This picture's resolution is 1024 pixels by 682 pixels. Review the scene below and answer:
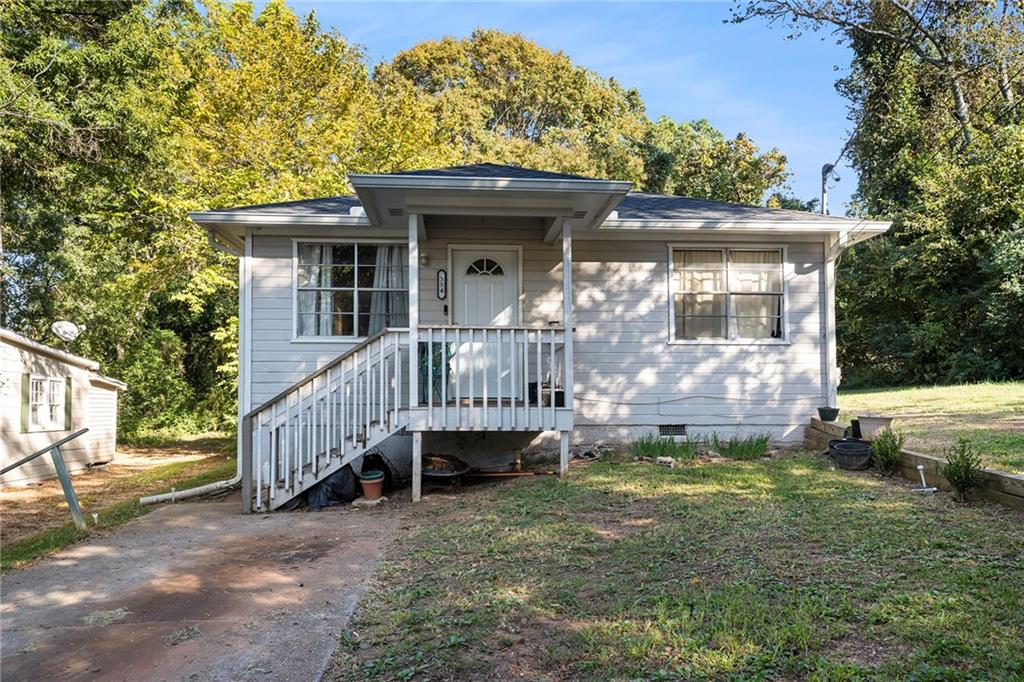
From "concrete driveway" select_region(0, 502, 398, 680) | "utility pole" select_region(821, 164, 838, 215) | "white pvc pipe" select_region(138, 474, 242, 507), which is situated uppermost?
"utility pole" select_region(821, 164, 838, 215)

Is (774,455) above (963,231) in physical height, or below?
below

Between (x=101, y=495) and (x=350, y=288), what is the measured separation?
13.3 ft

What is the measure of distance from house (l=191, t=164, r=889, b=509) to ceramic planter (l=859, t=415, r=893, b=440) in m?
1.42

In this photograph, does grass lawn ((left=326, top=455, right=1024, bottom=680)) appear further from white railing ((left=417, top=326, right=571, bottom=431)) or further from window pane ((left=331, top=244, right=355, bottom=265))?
window pane ((left=331, top=244, right=355, bottom=265))

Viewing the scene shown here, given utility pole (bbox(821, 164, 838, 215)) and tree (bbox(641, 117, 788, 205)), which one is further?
tree (bbox(641, 117, 788, 205))

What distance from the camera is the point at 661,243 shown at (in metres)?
8.35

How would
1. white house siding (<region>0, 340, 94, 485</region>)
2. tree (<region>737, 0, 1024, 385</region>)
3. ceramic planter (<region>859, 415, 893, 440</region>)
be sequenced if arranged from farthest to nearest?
tree (<region>737, 0, 1024, 385</region>) → white house siding (<region>0, 340, 94, 485</region>) → ceramic planter (<region>859, 415, 893, 440</region>)

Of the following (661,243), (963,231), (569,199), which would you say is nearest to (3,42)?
(569,199)

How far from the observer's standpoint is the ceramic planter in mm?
6746

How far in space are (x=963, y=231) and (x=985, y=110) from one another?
496cm

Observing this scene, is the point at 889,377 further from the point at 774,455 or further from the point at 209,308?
the point at 209,308

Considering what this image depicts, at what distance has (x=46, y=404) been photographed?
33.7ft

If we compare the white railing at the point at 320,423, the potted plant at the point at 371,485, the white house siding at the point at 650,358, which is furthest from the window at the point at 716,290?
the potted plant at the point at 371,485

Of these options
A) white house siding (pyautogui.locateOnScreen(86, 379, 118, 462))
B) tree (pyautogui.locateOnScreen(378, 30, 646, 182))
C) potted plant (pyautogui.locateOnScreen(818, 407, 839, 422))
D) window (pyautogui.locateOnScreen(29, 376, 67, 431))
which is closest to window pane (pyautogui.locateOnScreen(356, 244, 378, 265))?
potted plant (pyautogui.locateOnScreen(818, 407, 839, 422))
